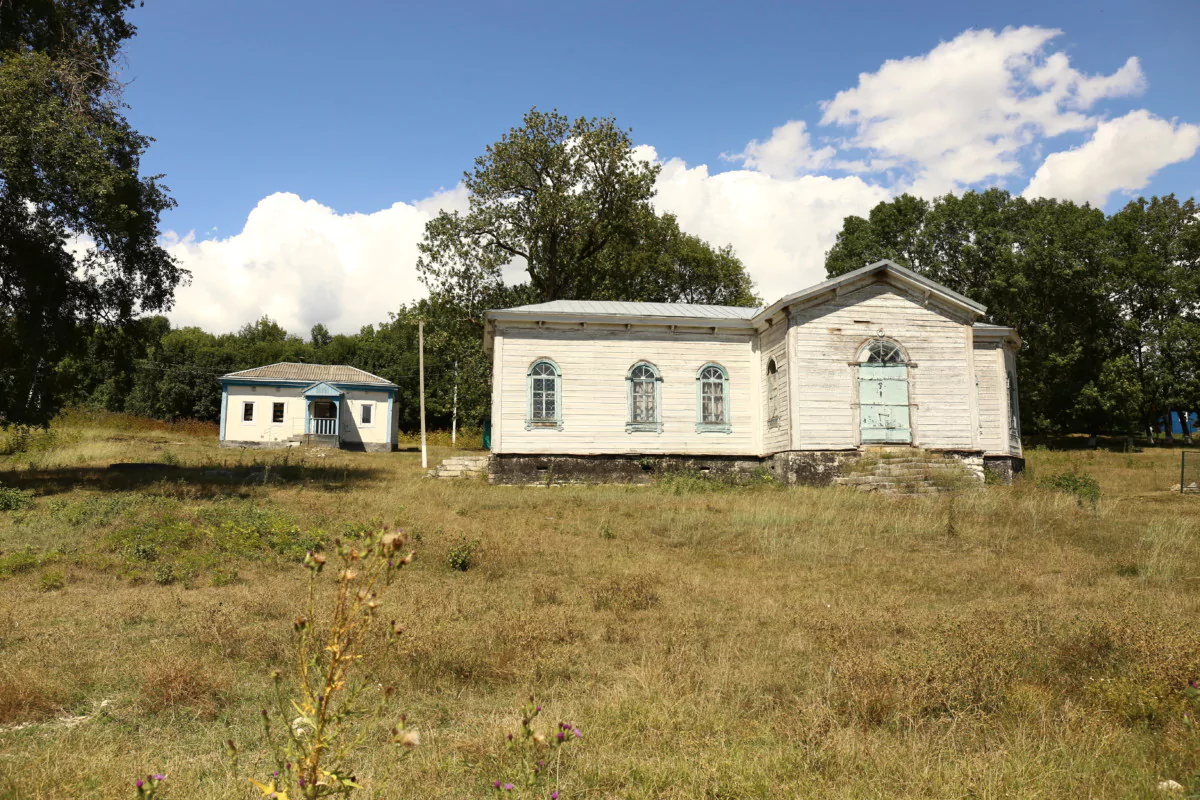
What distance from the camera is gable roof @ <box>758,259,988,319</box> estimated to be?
66.1 ft

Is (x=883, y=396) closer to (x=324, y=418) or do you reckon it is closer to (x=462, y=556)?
(x=462, y=556)

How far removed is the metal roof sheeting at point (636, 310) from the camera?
22.1 metres

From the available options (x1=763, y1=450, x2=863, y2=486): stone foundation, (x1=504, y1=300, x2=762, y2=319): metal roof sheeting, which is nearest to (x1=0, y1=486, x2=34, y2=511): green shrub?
(x1=504, y1=300, x2=762, y2=319): metal roof sheeting

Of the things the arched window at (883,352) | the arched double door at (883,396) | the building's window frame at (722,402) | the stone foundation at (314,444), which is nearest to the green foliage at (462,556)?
the building's window frame at (722,402)

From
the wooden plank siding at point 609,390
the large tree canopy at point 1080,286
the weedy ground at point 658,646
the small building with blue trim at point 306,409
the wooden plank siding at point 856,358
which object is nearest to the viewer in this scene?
the weedy ground at point 658,646

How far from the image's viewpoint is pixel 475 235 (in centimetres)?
3316

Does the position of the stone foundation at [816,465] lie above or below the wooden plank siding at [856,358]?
below

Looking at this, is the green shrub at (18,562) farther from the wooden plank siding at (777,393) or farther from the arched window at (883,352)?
the arched window at (883,352)

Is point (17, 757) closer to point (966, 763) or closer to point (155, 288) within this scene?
point (966, 763)

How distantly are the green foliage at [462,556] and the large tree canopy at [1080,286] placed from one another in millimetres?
34001

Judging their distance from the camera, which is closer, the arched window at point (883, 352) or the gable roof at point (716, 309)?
the gable roof at point (716, 309)

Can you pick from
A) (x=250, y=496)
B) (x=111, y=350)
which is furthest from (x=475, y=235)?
(x=250, y=496)

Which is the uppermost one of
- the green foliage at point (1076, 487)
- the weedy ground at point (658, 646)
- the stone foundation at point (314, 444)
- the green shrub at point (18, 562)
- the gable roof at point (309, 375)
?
the gable roof at point (309, 375)

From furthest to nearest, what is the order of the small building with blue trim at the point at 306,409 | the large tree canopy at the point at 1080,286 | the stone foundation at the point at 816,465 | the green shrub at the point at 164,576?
1. the small building with blue trim at the point at 306,409
2. the large tree canopy at the point at 1080,286
3. the stone foundation at the point at 816,465
4. the green shrub at the point at 164,576
